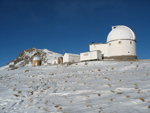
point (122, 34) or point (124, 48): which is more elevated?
point (122, 34)

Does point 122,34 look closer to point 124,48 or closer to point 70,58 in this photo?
point 124,48

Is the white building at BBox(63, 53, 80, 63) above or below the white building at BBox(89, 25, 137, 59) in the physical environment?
below

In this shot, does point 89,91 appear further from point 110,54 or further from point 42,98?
point 110,54

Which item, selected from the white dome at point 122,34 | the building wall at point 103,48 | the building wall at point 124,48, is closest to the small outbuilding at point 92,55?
the building wall at point 103,48

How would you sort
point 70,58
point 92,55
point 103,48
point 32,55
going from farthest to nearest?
1. point 32,55
2. point 70,58
3. point 103,48
4. point 92,55

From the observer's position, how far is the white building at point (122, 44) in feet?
88.7

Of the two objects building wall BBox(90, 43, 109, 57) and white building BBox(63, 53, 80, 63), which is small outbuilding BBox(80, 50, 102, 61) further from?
white building BBox(63, 53, 80, 63)

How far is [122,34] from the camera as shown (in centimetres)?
2750

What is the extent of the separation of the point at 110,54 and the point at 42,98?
922 inches

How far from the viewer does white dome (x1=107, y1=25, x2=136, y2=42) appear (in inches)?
1077

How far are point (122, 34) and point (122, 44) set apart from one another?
236cm

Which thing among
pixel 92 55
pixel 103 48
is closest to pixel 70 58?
pixel 92 55

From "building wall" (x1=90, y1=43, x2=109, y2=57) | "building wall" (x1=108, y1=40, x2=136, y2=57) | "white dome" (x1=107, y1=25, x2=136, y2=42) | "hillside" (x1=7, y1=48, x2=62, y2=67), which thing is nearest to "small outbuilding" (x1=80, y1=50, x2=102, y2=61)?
"building wall" (x1=90, y1=43, x2=109, y2=57)

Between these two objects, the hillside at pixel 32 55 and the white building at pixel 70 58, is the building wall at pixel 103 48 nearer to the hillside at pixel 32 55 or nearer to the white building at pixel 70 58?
the white building at pixel 70 58
